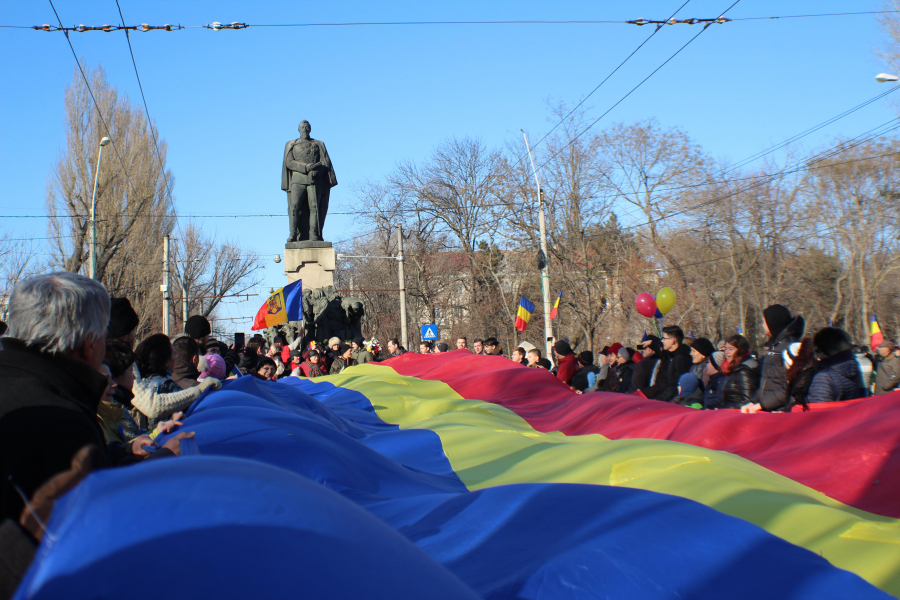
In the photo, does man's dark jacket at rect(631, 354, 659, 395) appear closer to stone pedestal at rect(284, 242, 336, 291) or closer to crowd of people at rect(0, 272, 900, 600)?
crowd of people at rect(0, 272, 900, 600)

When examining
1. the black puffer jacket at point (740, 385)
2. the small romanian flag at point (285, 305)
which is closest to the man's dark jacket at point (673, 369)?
the black puffer jacket at point (740, 385)

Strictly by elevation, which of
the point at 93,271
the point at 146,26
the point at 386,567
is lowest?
the point at 386,567

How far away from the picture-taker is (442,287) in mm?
43031

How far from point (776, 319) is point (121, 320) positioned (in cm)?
601

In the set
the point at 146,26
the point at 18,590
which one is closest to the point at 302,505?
the point at 18,590

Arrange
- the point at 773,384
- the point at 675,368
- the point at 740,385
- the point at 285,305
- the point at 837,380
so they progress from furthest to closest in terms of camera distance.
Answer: the point at 285,305
the point at 675,368
the point at 740,385
the point at 773,384
the point at 837,380

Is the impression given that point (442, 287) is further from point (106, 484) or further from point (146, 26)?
point (106, 484)

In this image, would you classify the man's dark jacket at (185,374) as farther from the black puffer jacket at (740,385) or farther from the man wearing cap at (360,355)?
the man wearing cap at (360,355)

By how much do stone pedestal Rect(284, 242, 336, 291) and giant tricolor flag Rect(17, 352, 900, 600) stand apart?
903 centimetres

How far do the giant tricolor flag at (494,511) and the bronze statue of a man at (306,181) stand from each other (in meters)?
9.27

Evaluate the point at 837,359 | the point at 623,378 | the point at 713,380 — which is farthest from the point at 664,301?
the point at 837,359

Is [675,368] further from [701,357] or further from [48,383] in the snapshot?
[48,383]

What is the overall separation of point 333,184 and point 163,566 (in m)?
14.8

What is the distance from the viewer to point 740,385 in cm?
677
